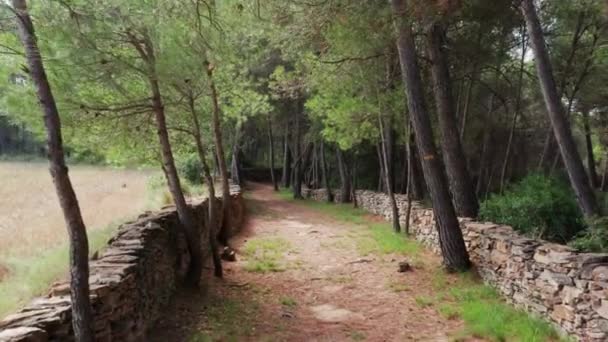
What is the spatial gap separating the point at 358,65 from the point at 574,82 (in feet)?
24.6

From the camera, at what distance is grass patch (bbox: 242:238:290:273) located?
6.90 metres

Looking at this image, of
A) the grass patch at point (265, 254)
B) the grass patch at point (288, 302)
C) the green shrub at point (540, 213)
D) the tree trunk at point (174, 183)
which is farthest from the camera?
the grass patch at point (265, 254)

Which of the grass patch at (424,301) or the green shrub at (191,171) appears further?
the green shrub at (191,171)

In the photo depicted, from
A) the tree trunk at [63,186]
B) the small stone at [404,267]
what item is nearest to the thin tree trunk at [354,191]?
the small stone at [404,267]

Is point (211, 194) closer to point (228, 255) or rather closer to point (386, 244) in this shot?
point (228, 255)

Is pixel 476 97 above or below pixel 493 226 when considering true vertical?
above

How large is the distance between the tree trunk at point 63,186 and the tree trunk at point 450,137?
5.92 m

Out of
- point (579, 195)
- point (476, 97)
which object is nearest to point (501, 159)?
point (476, 97)

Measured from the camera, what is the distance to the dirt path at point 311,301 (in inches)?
171

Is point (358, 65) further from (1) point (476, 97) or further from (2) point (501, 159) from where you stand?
(2) point (501, 159)

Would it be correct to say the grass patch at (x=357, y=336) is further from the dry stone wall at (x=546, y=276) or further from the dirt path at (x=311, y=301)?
the dry stone wall at (x=546, y=276)

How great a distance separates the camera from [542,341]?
3764 millimetres

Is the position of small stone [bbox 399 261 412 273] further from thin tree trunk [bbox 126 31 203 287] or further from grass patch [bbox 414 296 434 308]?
thin tree trunk [bbox 126 31 203 287]

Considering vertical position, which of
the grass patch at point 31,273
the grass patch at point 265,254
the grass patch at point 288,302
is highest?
the grass patch at point 31,273
